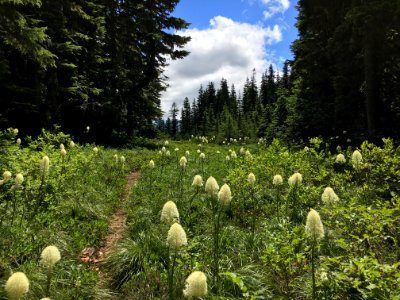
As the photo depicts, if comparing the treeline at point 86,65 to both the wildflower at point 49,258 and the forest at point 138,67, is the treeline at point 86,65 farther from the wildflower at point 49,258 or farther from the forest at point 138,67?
the wildflower at point 49,258

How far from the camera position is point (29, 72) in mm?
18219

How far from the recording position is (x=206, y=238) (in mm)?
6309

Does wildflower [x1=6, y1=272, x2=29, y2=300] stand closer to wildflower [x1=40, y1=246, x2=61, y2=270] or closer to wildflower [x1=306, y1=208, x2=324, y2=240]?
wildflower [x1=40, y1=246, x2=61, y2=270]

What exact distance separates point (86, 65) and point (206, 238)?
18971 mm

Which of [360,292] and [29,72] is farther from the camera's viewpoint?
[29,72]

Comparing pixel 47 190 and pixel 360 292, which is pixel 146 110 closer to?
pixel 47 190

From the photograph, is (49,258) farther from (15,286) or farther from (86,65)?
(86,65)

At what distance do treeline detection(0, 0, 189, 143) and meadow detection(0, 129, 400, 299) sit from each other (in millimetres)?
5237

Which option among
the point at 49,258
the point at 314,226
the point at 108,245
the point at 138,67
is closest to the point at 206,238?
the point at 108,245

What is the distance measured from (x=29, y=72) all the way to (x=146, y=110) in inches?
488

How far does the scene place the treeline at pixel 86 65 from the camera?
16562mm

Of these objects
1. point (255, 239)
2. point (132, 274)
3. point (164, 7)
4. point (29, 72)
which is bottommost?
point (132, 274)

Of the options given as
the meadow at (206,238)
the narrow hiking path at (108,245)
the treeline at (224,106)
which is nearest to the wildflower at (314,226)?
the meadow at (206,238)

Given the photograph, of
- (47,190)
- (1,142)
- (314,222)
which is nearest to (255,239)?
(314,222)
